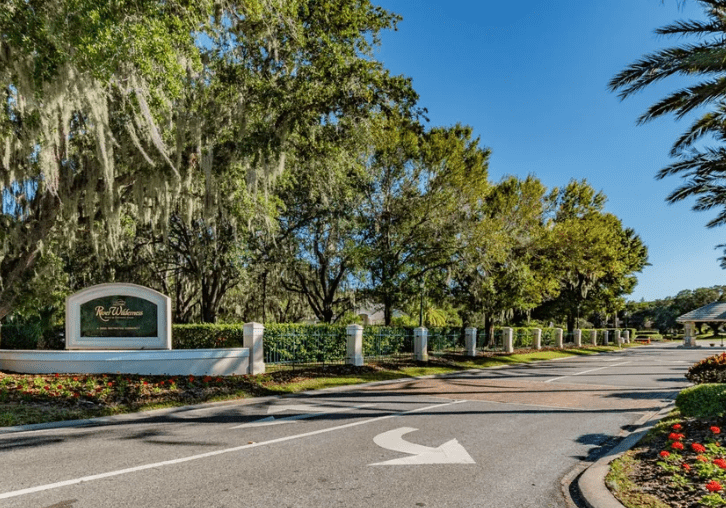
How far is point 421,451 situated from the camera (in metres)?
6.71

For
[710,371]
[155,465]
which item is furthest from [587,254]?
[155,465]

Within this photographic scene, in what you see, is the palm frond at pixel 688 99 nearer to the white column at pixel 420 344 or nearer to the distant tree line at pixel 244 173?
the distant tree line at pixel 244 173

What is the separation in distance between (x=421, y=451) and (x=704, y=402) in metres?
5.19

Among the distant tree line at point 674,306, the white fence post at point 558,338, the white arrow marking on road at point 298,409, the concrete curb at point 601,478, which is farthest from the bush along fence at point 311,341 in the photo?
the distant tree line at point 674,306

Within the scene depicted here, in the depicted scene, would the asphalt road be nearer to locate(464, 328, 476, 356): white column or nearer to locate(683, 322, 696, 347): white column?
locate(464, 328, 476, 356): white column

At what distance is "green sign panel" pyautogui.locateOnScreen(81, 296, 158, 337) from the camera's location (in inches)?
554

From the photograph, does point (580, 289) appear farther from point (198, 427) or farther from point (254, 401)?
point (198, 427)

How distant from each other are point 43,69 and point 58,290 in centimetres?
1613

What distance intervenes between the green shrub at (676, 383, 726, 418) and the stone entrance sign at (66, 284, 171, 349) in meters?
12.7

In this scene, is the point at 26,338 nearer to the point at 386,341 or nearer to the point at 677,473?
the point at 386,341

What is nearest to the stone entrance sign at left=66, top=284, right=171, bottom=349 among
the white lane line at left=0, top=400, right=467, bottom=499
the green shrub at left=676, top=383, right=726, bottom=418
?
the white lane line at left=0, top=400, right=467, bottom=499

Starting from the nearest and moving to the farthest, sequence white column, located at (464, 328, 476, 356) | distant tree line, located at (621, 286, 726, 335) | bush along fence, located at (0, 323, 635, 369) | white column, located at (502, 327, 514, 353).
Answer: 1. bush along fence, located at (0, 323, 635, 369)
2. white column, located at (464, 328, 476, 356)
3. white column, located at (502, 327, 514, 353)
4. distant tree line, located at (621, 286, 726, 335)

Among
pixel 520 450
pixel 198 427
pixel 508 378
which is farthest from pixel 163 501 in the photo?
pixel 508 378

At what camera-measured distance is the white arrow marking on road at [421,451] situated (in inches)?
244
